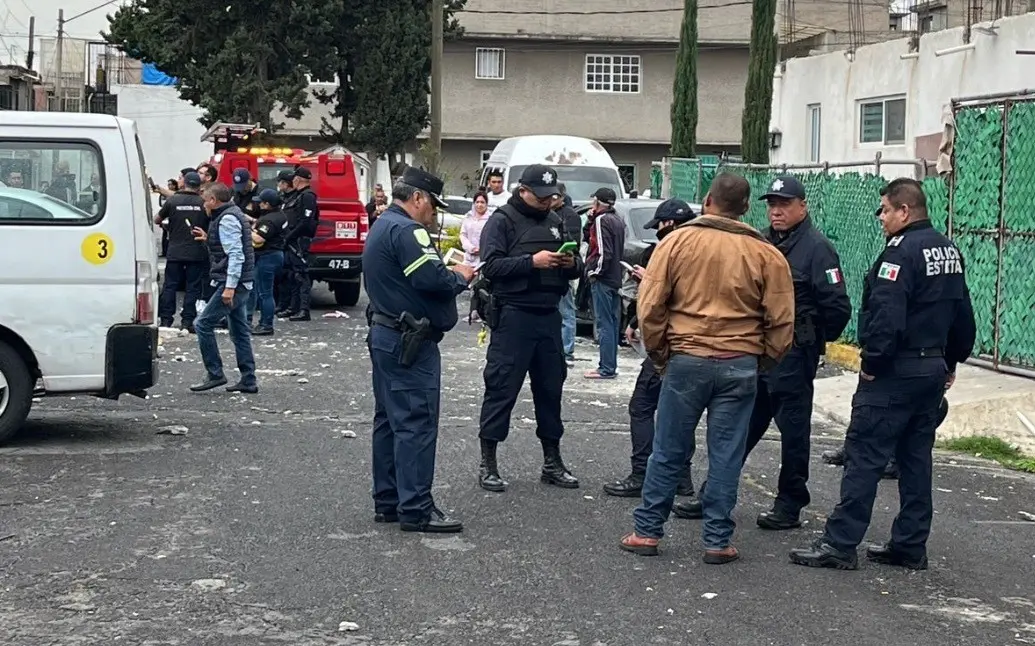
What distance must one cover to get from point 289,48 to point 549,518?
1217 inches

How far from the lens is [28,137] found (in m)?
9.19

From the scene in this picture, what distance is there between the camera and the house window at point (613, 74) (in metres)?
44.5

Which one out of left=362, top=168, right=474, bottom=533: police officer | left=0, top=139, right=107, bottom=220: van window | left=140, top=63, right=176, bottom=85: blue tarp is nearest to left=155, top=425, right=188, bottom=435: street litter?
left=0, top=139, right=107, bottom=220: van window

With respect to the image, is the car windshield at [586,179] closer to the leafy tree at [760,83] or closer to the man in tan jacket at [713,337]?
the leafy tree at [760,83]

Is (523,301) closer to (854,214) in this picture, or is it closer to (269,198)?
(854,214)

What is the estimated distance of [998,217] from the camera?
11.6 m

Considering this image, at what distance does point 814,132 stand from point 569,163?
8.68 meters

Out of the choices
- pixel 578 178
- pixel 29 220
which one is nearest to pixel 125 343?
pixel 29 220

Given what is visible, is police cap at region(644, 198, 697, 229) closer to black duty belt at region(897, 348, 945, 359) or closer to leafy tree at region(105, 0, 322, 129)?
black duty belt at region(897, 348, 945, 359)

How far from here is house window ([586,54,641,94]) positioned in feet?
146

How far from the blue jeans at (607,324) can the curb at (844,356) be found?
2499 millimetres

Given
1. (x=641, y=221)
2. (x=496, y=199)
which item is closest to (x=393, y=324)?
(x=641, y=221)

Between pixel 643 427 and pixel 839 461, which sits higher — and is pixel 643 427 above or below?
above

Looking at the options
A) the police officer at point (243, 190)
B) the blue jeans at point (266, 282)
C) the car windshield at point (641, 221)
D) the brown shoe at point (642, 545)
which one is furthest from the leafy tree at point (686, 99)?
the brown shoe at point (642, 545)
